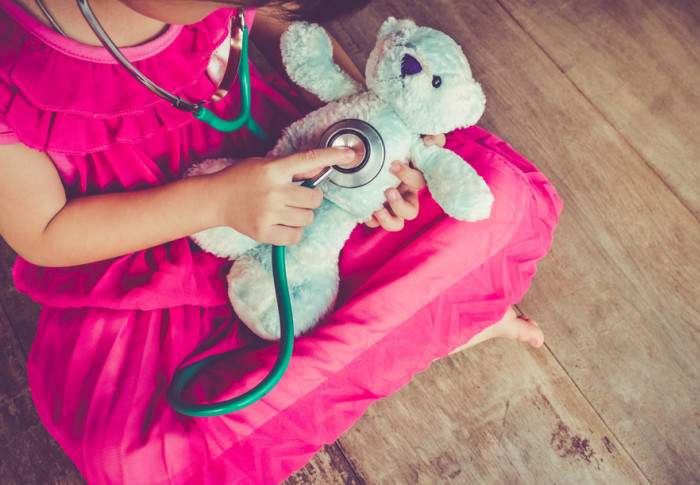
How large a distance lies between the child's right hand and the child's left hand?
67 mm

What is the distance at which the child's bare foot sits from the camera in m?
0.73

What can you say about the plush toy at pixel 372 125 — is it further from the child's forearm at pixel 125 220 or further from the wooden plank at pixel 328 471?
the wooden plank at pixel 328 471

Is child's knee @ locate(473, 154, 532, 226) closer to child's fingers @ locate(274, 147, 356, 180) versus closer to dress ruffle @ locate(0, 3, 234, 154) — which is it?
child's fingers @ locate(274, 147, 356, 180)

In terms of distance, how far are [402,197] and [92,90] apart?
0.36m

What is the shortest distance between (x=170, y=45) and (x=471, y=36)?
0.58m

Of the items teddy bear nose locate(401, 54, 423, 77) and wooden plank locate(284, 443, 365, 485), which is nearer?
teddy bear nose locate(401, 54, 423, 77)

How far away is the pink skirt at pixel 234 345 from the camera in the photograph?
1.71 feet

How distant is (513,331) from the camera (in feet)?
2.40

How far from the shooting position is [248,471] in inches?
21.7

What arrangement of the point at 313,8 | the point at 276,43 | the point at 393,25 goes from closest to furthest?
Result: the point at 313,8 < the point at 393,25 < the point at 276,43

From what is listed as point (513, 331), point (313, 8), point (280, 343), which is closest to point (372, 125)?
point (313, 8)

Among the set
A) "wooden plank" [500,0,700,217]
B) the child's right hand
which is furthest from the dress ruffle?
"wooden plank" [500,0,700,217]

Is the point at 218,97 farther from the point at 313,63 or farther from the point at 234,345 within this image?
the point at 234,345

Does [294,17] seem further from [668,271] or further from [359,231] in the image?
[668,271]
